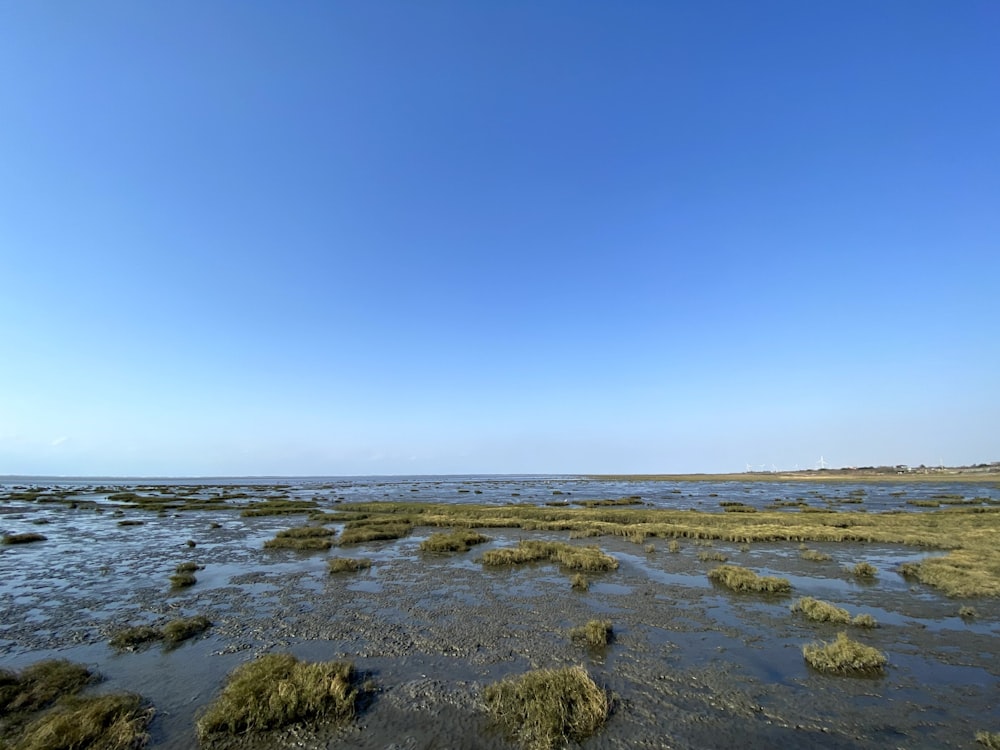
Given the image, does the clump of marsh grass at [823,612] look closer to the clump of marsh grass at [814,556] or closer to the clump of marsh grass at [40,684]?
the clump of marsh grass at [814,556]

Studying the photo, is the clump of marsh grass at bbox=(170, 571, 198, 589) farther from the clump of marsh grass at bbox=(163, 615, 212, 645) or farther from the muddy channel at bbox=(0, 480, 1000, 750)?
the clump of marsh grass at bbox=(163, 615, 212, 645)

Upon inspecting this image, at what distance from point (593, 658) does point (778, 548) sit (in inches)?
873

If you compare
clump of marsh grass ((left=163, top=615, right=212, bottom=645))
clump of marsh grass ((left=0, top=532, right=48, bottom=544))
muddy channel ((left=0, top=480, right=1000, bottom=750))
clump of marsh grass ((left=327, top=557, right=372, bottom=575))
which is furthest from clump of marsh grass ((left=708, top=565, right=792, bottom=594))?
clump of marsh grass ((left=0, top=532, right=48, bottom=544))

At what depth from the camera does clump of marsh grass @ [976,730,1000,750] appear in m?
8.73

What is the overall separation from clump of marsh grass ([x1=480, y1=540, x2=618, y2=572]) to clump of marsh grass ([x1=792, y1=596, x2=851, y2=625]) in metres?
9.03

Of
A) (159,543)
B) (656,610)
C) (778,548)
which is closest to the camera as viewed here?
(656,610)

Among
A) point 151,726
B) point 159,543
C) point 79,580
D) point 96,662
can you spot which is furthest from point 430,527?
point 151,726

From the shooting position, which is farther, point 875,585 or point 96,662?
point 875,585

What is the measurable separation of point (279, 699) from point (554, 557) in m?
18.9

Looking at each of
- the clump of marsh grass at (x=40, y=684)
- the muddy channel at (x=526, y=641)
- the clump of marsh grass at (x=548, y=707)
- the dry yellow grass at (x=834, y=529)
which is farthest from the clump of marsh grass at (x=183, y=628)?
the dry yellow grass at (x=834, y=529)

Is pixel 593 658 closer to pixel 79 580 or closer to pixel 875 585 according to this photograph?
pixel 875 585

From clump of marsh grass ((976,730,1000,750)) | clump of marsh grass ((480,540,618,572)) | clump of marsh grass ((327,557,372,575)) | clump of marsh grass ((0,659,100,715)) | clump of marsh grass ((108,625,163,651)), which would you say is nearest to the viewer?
clump of marsh grass ((976,730,1000,750))

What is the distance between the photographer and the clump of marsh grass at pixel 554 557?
23.8 m

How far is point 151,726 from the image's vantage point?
31.3 ft
